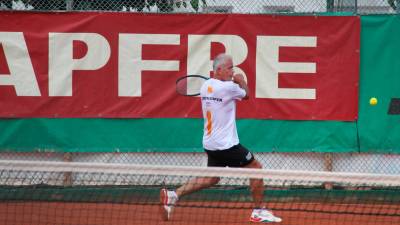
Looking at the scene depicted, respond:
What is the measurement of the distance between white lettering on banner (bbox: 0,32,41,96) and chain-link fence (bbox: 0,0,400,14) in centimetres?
38

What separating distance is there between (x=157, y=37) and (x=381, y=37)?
88.6 inches

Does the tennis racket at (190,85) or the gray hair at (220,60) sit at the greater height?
the gray hair at (220,60)

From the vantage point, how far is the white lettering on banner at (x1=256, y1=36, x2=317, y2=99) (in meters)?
6.93

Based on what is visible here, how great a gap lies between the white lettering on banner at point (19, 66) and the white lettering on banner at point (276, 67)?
228cm

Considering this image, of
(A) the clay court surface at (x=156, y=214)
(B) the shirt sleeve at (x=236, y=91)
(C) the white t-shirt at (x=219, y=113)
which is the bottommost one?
(A) the clay court surface at (x=156, y=214)

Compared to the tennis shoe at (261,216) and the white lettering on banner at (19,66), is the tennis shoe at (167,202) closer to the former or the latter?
the tennis shoe at (261,216)

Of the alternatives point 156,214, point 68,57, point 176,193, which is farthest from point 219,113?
point 68,57

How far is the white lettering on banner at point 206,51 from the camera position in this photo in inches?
274

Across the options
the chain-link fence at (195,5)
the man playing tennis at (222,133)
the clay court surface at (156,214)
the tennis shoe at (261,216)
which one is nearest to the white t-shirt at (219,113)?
the man playing tennis at (222,133)

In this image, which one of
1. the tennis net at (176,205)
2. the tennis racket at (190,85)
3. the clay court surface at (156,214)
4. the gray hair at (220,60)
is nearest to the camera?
the gray hair at (220,60)

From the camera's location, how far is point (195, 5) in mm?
7109

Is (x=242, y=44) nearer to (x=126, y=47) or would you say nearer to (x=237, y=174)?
(x=126, y=47)

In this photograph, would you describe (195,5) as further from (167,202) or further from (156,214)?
(167,202)

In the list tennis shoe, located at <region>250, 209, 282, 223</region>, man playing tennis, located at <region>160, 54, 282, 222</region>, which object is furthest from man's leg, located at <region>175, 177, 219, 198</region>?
tennis shoe, located at <region>250, 209, 282, 223</region>
